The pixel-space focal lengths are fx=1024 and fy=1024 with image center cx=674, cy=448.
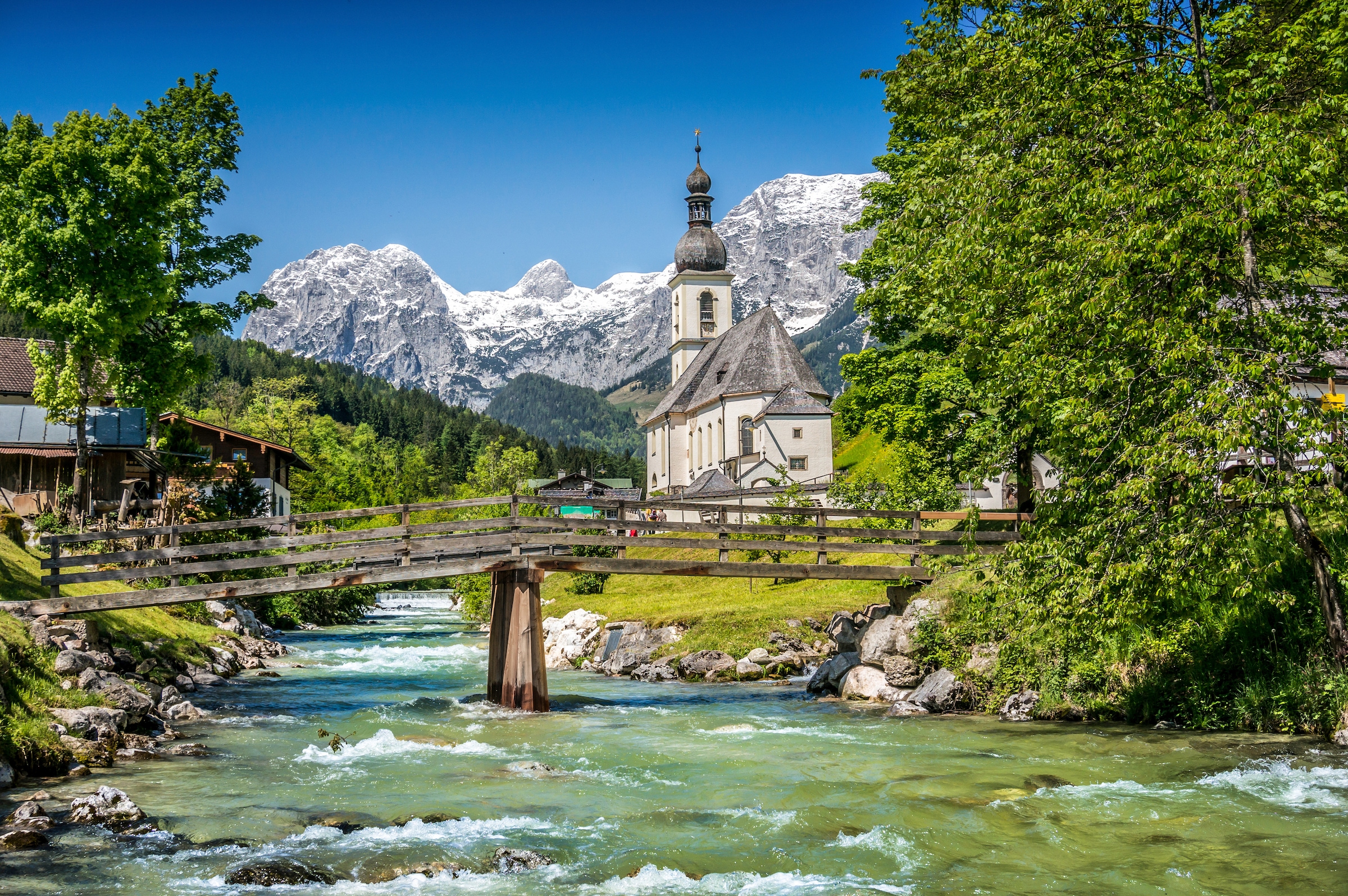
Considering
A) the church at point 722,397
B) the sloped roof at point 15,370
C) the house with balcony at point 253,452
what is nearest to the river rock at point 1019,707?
the church at point 722,397

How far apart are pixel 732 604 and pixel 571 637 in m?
5.66

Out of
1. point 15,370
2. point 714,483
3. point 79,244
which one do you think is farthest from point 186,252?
point 714,483

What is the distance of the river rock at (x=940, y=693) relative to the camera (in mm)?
20109

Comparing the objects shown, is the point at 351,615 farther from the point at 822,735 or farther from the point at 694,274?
the point at 694,274

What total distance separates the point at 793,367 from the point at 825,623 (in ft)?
153

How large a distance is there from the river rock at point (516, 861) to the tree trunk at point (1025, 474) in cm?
1310

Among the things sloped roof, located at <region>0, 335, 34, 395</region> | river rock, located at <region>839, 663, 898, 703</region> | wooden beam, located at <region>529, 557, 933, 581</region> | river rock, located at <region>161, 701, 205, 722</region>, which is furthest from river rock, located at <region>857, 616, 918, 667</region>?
sloped roof, located at <region>0, 335, 34, 395</region>

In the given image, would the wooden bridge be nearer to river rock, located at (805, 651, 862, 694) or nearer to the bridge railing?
the bridge railing

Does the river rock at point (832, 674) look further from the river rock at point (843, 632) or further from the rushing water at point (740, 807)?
the rushing water at point (740, 807)

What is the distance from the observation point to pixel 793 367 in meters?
75.3

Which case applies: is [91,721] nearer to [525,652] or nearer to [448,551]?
[448,551]

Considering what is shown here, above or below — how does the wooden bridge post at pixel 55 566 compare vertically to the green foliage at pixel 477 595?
above

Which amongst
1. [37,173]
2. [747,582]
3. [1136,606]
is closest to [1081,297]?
[1136,606]

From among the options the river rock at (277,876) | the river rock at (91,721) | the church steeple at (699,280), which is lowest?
the river rock at (277,876)
